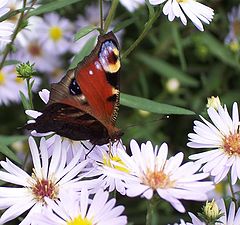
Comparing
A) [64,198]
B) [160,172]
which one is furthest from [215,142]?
[64,198]

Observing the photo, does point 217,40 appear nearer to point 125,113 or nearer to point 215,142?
point 125,113

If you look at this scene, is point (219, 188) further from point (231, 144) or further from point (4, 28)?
point (4, 28)

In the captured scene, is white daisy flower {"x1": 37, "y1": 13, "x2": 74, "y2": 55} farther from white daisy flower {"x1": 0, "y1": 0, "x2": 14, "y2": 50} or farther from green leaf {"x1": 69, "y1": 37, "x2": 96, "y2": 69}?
white daisy flower {"x1": 0, "y1": 0, "x2": 14, "y2": 50}

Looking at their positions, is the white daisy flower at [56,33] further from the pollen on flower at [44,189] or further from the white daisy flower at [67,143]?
the pollen on flower at [44,189]

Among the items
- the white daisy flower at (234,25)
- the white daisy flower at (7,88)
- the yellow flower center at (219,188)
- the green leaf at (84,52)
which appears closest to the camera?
the green leaf at (84,52)

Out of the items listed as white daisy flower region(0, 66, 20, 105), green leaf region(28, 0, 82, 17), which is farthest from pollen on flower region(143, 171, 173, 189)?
white daisy flower region(0, 66, 20, 105)

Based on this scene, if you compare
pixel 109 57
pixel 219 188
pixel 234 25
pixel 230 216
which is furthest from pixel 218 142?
pixel 234 25

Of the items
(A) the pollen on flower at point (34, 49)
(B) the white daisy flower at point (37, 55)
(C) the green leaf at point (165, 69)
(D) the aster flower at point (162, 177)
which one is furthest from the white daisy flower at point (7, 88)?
(D) the aster flower at point (162, 177)
